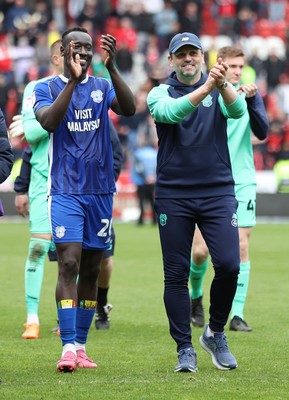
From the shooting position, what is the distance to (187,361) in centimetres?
745

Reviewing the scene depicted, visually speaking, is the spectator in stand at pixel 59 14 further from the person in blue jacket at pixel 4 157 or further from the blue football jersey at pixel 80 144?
the person in blue jacket at pixel 4 157

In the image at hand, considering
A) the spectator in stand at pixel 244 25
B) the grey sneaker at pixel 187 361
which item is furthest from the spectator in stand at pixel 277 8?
the grey sneaker at pixel 187 361

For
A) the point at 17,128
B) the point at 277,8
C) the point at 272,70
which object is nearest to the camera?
the point at 17,128

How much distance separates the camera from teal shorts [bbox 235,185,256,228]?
32.5ft

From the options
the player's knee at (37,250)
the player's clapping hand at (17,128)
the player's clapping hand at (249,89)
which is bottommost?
the player's knee at (37,250)

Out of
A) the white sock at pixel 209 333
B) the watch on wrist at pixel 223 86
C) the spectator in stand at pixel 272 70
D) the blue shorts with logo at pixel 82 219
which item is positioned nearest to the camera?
the watch on wrist at pixel 223 86

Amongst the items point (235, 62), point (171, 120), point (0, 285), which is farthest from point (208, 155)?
point (0, 285)

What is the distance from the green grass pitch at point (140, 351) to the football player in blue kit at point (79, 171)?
39cm

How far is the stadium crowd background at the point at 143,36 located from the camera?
2927 centimetres

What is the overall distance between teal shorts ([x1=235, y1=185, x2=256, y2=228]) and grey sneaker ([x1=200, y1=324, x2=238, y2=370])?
2.29m

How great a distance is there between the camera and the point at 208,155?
24.8 ft

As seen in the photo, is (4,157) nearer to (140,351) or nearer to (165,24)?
(140,351)

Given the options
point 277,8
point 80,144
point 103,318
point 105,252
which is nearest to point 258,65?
point 277,8

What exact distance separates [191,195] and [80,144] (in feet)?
2.83
